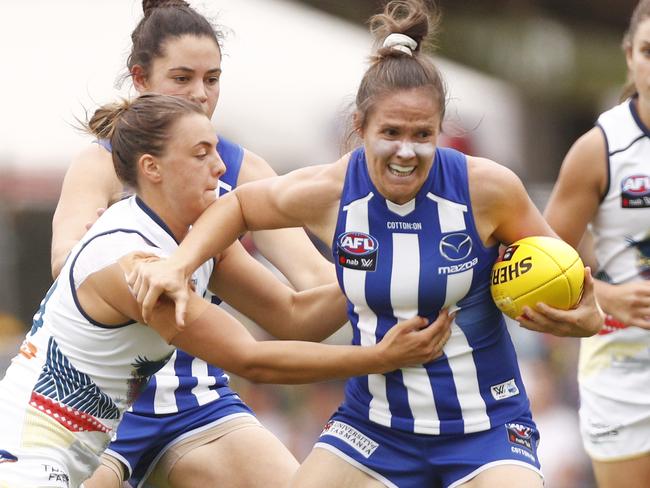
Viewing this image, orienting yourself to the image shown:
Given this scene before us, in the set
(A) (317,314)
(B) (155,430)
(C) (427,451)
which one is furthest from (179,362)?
(C) (427,451)

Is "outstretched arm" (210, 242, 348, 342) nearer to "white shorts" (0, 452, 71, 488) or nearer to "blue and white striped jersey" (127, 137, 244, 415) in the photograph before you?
"blue and white striped jersey" (127, 137, 244, 415)

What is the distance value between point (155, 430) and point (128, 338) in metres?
0.90

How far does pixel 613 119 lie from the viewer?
584 cm

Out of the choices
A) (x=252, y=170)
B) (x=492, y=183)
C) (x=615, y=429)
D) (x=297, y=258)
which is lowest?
(x=615, y=429)

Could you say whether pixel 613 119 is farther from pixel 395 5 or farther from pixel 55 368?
pixel 55 368

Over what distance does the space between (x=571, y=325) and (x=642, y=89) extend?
1431mm

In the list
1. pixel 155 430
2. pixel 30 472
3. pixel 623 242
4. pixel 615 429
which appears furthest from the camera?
pixel 615 429

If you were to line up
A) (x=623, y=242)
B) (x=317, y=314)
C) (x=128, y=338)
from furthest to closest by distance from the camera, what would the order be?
(x=623, y=242)
(x=317, y=314)
(x=128, y=338)

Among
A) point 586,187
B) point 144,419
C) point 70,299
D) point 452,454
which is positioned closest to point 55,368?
point 70,299

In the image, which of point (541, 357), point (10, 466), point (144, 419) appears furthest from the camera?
point (541, 357)

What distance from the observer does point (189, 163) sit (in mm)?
4812

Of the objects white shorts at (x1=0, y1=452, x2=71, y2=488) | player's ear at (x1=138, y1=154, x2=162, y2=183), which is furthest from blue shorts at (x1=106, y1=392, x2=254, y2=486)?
player's ear at (x1=138, y1=154, x2=162, y2=183)

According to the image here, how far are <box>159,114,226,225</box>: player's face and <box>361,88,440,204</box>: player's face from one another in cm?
60

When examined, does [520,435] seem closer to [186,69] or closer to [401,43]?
[401,43]
